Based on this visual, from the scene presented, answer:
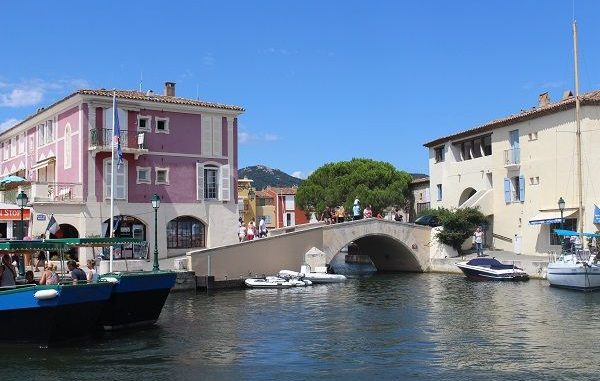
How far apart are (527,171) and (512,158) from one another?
2.06 meters

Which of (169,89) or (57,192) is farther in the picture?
(169,89)

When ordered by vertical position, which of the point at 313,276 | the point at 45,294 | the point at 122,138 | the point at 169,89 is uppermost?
the point at 169,89

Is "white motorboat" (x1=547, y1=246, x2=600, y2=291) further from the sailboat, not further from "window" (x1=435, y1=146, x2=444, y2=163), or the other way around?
"window" (x1=435, y1=146, x2=444, y2=163)

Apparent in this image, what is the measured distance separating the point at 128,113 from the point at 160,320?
64.6 feet

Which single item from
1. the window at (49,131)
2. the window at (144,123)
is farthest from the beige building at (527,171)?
the window at (49,131)

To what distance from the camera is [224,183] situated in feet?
151

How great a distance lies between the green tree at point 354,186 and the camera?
66.4 m

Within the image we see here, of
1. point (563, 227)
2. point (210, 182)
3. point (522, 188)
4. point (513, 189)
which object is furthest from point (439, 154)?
point (210, 182)

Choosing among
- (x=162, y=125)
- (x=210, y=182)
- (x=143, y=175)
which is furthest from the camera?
(x=210, y=182)

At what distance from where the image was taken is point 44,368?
688 inches

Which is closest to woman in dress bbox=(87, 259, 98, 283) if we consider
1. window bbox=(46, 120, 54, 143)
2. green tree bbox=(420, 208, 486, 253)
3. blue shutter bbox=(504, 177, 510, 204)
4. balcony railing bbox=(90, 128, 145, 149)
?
balcony railing bbox=(90, 128, 145, 149)

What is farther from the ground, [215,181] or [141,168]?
[141,168]

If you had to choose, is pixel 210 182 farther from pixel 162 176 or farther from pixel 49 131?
pixel 49 131

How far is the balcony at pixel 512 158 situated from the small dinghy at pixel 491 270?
8781mm
